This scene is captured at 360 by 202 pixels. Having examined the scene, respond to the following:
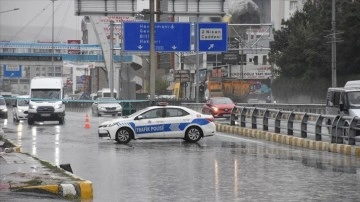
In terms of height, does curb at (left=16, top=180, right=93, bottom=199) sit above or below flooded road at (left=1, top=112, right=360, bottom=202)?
above

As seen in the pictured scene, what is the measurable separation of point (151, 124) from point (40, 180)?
14110mm

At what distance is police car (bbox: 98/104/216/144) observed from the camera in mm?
27453

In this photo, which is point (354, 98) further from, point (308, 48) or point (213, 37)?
point (308, 48)

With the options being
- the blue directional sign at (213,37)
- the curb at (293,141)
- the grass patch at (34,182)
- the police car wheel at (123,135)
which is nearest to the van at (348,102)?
the curb at (293,141)

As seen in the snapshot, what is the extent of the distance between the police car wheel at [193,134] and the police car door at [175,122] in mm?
294

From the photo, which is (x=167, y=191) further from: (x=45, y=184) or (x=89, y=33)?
(x=89, y=33)

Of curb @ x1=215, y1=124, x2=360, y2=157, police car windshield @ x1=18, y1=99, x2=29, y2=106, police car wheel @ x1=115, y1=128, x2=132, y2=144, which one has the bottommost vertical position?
curb @ x1=215, y1=124, x2=360, y2=157

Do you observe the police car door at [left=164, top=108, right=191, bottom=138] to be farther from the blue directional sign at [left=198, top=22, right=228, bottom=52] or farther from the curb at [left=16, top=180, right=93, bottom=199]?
the blue directional sign at [left=198, top=22, right=228, bottom=52]

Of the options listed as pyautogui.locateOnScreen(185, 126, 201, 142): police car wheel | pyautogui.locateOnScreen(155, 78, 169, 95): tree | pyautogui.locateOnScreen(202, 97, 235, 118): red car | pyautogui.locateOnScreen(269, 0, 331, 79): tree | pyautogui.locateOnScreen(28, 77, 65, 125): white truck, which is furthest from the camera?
pyautogui.locateOnScreen(155, 78, 169, 95): tree

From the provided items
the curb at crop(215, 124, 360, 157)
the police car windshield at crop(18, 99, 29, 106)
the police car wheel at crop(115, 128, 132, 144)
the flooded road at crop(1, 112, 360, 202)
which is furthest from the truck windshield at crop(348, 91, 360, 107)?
the police car windshield at crop(18, 99, 29, 106)

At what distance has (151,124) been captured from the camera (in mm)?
27469

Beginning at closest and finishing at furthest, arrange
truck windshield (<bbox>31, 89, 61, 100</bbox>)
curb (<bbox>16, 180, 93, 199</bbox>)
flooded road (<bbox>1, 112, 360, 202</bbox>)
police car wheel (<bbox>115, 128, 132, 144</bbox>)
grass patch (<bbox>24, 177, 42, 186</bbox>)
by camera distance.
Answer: curb (<bbox>16, 180, 93, 199</bbox>)
grass patch (<bbox>24, 177, 42, 186</bbox>)
flooded road (<bbox>1, 112, 360, 202</bbox>)
police car wheel (<bbox>115, 128, 132, 144</bbox>)
truck windshield (<bbox>31, 89, 61, 100</bbox>)

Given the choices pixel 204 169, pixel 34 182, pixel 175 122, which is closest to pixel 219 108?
Result: pixel 175 122

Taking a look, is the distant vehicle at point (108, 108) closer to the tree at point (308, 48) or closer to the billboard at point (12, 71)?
the tree at point (308, 48)
